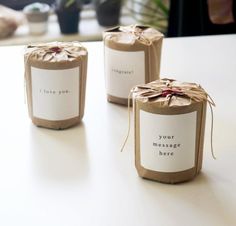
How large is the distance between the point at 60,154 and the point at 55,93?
113 mm

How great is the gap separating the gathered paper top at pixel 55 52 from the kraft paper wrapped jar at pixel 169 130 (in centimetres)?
19

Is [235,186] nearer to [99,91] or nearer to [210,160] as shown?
[210,160]

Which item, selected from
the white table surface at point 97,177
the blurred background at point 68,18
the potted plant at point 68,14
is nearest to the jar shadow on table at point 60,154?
the white table surface at point 97,177

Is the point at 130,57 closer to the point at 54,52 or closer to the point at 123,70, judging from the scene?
the point at 123,70

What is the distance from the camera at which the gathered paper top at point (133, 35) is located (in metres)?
1.03

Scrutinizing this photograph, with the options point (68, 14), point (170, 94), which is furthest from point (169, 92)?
point (68, 14)

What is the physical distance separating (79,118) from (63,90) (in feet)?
0.26

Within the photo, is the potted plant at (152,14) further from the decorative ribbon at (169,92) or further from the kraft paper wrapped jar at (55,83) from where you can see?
the decorative ribbon at (169,92)

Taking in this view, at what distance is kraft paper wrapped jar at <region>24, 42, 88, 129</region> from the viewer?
0.94 m

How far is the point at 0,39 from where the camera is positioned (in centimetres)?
222

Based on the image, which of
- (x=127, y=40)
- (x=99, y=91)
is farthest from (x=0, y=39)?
(x=127, y=40)

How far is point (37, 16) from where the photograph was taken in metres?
2.24

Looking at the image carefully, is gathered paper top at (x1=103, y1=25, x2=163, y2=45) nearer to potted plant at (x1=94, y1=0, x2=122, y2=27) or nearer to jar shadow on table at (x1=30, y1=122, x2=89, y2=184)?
jar shadow on table at (x1=30, y1=122, x2=89, y2=184)

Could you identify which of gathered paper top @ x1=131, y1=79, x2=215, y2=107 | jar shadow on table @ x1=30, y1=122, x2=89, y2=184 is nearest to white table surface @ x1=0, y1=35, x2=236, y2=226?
jar shadow on table @ x1=30, y1=122, x2=89, y2=184
